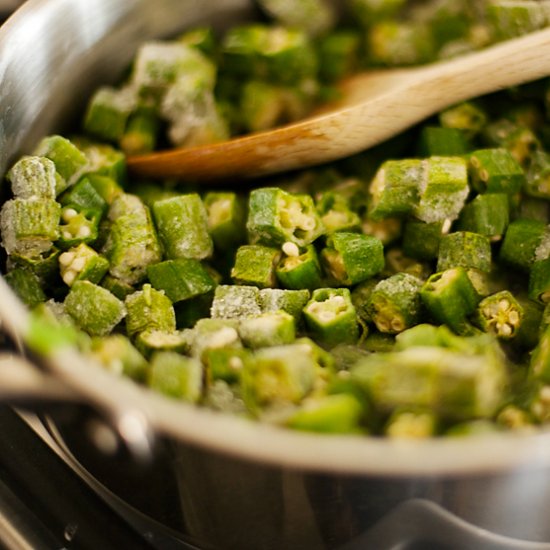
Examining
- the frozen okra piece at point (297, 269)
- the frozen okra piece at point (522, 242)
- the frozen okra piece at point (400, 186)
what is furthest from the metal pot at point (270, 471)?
the frozen okra piece at point (400, 186)

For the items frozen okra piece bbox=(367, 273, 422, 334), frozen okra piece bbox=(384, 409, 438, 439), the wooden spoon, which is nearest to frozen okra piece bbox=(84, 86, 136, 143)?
the wooden spoon

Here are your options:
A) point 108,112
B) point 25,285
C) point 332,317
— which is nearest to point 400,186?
point 332,317

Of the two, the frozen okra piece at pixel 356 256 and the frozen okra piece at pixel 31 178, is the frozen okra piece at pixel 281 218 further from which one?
the frozen okra piece at pixel 31 178

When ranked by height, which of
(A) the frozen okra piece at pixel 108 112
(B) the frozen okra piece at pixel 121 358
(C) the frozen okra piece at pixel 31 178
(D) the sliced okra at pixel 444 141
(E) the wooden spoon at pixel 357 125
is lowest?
(D) the sliced okra at pixel 444 141

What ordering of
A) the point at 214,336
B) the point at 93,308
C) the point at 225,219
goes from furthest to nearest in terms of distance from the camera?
the point at 225,219 < the point at 93,308 < the point at 214,336

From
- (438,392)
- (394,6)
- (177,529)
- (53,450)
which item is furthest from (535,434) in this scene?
(394,6)

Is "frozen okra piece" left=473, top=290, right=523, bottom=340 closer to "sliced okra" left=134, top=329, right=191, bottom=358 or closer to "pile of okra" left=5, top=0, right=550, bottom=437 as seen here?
"pile of okra" left=5, top=0, right=550, bottom=437

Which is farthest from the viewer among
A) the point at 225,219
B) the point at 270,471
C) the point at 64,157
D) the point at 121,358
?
the point at 225,219

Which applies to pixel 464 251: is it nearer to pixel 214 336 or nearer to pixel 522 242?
pixel 522 242
